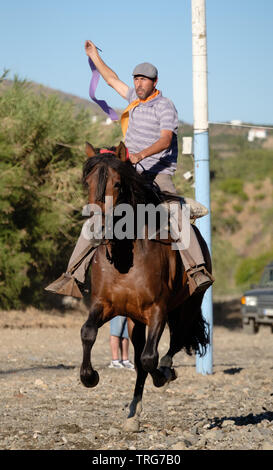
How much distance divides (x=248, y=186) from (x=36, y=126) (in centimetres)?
6051

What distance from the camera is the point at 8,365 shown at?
13.4m

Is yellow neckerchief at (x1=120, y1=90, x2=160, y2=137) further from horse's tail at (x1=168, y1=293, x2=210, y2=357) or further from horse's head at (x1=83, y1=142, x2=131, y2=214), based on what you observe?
horse's tail at (x1=168, y1=293, x2=210, y2=357)

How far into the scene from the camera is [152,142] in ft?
24.7

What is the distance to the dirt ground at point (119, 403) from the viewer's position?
6848 millimetres

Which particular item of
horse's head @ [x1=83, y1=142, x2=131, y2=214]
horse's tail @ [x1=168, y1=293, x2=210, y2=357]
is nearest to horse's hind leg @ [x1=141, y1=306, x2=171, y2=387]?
horse's head @ [x1=83, y1=142, x2=131, y2=214]

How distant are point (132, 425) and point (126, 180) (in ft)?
8.09

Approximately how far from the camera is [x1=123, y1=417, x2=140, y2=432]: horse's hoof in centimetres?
730

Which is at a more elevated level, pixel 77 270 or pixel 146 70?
pixel 146 70

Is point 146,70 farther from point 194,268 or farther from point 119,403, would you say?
point 119,403

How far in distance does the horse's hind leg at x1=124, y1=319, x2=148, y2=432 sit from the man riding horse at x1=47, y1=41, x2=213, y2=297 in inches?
27.1

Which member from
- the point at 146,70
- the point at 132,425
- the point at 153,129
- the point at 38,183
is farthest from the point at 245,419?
the point at 38,183

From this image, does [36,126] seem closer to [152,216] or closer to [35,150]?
[35,150]

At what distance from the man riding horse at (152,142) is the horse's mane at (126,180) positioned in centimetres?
43
